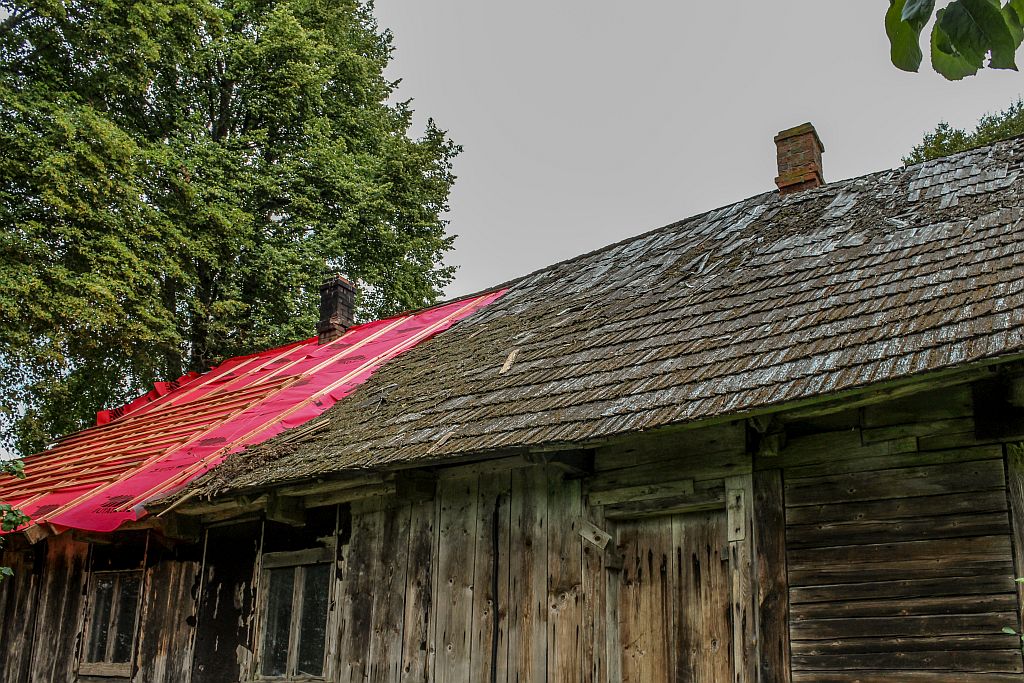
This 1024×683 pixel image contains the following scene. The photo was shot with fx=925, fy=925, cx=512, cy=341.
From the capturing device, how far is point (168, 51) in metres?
19.1

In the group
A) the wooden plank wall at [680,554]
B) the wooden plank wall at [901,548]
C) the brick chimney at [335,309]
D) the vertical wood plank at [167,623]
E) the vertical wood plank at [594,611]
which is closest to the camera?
the wooden plank wall at [901,548]

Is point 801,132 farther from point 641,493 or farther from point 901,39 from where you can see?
point 901,39

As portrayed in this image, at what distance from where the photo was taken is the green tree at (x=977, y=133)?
24.1 m

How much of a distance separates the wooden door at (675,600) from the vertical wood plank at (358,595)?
2.36 meters

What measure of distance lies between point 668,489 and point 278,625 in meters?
4.33

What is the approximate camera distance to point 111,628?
33.6ft

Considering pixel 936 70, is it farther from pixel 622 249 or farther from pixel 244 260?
pixel 244 260

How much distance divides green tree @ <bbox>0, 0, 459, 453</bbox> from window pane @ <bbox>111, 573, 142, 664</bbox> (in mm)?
5018

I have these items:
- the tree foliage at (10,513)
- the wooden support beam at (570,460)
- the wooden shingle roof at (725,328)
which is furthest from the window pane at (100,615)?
the wooden support beam at (570,460)

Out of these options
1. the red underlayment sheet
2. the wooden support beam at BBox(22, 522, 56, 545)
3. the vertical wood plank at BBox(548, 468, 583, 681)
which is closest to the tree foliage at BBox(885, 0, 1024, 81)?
the vertical wood plank at BBox(548, 468, 583, 681)

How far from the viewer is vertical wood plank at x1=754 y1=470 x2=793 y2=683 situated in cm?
538

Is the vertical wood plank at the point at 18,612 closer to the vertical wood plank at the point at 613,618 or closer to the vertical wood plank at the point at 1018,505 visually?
the vertical wood plank at the point at 613,618

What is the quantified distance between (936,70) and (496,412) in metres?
5.58

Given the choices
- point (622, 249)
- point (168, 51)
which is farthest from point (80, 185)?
point (622, 249)
